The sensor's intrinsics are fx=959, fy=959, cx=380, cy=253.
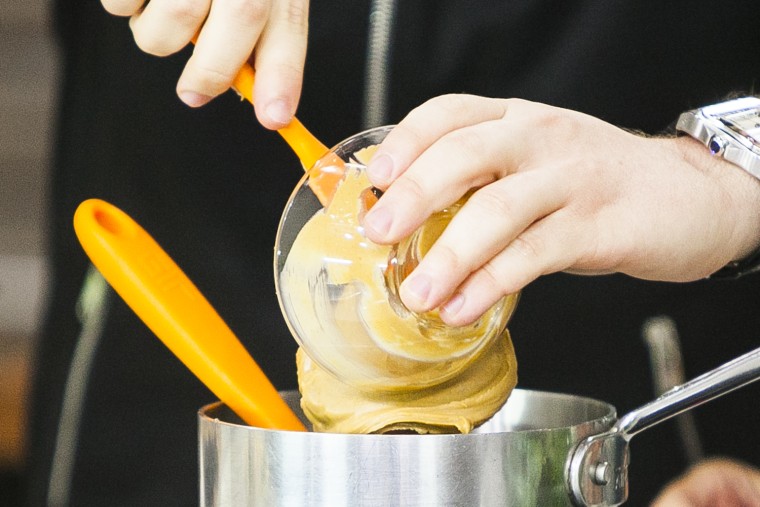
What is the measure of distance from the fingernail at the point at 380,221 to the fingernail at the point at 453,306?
0.17 ft

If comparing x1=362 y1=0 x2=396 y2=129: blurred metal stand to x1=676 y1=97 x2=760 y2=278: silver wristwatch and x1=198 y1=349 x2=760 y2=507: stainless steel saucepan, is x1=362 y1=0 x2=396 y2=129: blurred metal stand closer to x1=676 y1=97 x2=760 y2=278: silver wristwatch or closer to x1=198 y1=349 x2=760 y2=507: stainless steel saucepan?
x1=676 y1=97 x2=760 y2=278: silver wristwatch

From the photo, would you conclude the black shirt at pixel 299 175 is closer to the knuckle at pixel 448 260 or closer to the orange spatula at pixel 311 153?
the orange spatula at pixel 311 153

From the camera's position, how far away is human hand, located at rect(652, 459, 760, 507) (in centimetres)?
59

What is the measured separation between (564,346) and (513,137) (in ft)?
1.56

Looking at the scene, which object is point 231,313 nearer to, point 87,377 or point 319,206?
point 87,377

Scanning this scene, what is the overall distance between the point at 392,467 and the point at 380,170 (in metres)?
0.15

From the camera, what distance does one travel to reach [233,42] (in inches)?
21.9

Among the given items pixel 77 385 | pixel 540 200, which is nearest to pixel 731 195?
pixel 540 200

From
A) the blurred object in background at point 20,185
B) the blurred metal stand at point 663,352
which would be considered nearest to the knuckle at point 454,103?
the blurred metal stand at point 663,352

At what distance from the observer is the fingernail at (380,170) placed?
487 millimetres

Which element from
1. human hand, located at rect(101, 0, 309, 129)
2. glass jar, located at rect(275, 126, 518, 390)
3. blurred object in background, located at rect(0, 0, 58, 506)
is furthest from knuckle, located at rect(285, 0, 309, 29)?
blurred object in background, located at rect(0, 0, 58, 506)

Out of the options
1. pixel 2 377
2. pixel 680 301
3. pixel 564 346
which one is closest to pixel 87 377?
pixel 564 346

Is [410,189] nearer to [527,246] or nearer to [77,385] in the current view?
[527,246]

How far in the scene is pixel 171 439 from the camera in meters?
0.98
